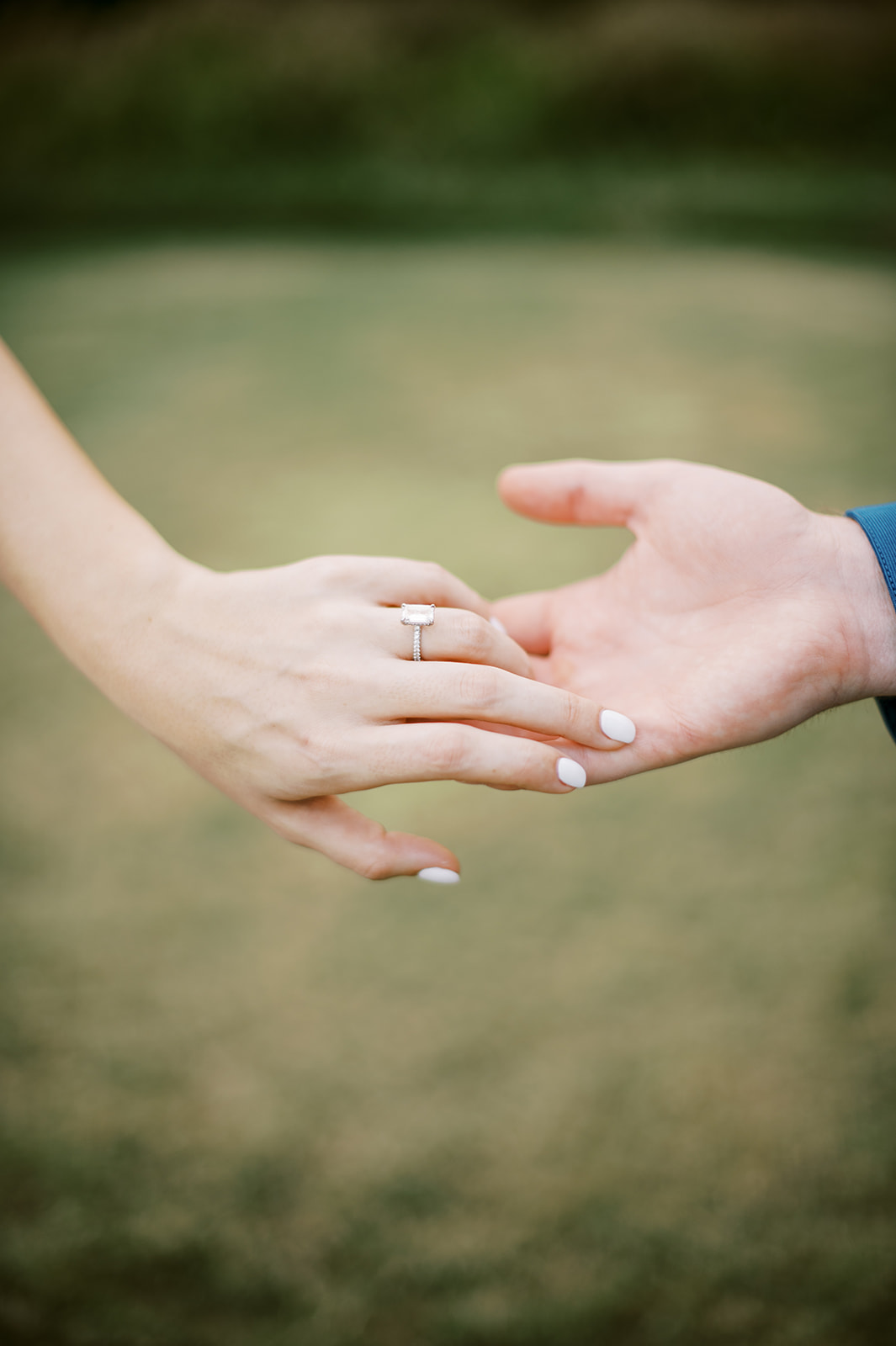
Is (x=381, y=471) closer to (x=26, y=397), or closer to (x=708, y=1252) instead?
(x=26, y=397)

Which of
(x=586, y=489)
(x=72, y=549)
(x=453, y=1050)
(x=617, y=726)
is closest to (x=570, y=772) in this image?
(x=617, y=726)

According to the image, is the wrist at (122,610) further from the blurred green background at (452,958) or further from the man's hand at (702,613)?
the blurred green background at (452,958)

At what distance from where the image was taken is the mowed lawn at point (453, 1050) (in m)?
1.22

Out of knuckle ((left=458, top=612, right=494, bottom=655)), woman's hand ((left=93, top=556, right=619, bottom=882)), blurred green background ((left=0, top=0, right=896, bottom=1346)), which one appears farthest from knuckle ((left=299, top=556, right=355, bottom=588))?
blurred green background ((left=0, top=0, right=896, bottom=1346))

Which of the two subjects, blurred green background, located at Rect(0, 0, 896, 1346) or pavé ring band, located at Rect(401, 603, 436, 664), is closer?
pavé ring band, located at Rect(401, 603, 436, 664)

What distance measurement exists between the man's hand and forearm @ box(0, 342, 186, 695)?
18.3 inches

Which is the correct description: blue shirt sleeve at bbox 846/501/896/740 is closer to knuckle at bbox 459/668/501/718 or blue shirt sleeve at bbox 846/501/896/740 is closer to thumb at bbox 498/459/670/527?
thumb at bbox 498/459/670/527

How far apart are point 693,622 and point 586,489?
0.23 metres

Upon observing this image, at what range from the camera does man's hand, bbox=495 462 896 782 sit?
95 centimetres

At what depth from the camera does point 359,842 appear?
3.00 feet

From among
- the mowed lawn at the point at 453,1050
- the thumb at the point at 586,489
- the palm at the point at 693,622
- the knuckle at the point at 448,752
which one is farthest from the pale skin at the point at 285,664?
the mowed lawn at the point at 453,1050

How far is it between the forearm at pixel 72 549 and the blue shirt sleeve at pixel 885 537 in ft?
2.55

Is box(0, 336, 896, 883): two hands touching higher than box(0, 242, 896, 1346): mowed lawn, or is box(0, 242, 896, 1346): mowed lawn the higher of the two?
box(0, 336, 896, 883): two hands touching

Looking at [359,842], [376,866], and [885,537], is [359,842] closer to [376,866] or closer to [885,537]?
[376,866]
